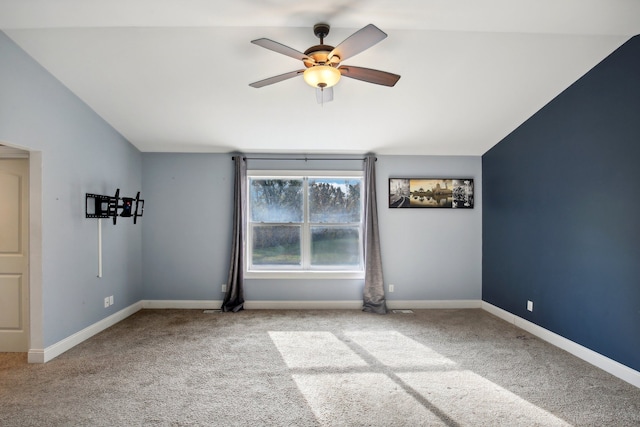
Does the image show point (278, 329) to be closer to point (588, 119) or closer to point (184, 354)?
point (184, 354)

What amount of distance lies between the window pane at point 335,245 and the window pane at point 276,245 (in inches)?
10.7

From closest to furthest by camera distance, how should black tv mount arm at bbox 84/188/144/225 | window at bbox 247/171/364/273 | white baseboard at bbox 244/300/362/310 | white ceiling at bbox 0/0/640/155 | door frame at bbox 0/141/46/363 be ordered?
white ceiling at bbox 0/0/640/155 → door frame at bbox 0/141/46/363 → black tv mount arm at bbox 84/188/144/225 → white baseboard at bbox 244/300/362/310 → window at bbox 247/171/364/273

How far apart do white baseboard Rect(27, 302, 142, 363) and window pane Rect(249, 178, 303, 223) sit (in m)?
2.12

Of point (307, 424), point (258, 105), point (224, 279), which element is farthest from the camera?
point (224, 279)

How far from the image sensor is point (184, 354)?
346 cm

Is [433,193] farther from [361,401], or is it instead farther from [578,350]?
[361,401]

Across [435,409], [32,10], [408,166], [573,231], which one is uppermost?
[32,10]

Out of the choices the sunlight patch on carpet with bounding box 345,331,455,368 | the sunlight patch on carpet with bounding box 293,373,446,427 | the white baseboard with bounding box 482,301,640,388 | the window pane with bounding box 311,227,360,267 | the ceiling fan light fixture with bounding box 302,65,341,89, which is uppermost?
the ceiling fan light fixture with bounding box 302,65,341,89

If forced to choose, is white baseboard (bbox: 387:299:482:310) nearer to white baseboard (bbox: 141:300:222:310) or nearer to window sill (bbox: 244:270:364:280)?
window sill (bbox: 244:270:364:280)

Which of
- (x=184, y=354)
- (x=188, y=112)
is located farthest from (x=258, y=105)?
(x=184, y=354)

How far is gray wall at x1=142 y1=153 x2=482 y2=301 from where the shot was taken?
5105 millimetres

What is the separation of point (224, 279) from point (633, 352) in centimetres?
457

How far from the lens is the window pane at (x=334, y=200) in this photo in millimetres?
5254

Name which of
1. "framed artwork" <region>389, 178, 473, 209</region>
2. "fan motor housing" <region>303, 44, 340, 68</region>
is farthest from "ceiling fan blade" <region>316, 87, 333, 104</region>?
"framed artwork" <region>389, 178, 473, 209</region>
